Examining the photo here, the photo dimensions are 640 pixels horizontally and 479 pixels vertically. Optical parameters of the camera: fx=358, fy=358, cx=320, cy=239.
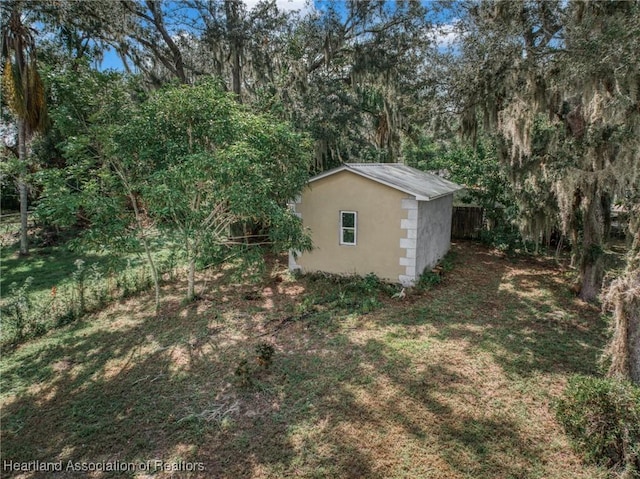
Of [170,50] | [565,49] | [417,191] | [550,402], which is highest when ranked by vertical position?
[170,50]

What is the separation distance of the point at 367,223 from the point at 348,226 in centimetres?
52

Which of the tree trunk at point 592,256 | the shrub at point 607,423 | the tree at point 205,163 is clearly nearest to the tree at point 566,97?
the tree trunk at point 592,256

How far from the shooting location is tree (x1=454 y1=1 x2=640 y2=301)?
19.1 feet

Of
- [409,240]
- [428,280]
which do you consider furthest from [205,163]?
[428,280]

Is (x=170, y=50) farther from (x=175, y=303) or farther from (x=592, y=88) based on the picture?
(x=592, y=88)

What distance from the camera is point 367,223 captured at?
8.62 m

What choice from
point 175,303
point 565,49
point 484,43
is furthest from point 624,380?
point 175,303

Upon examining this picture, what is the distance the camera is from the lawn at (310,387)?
360 cm

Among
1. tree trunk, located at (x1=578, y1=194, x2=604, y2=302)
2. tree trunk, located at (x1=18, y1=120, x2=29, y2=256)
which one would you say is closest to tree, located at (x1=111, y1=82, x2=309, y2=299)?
tree trunk, located at (x1=578, y1=194, x2=604, y2=302)

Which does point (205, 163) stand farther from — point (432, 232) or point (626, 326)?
point (432, 232)

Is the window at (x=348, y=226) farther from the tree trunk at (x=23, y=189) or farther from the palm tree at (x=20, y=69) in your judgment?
the tree trunk at (x=23, y=189)

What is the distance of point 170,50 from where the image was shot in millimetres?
11477

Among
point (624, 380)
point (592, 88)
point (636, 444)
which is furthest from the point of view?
point (592, 88)

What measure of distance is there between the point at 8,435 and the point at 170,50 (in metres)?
11.2
